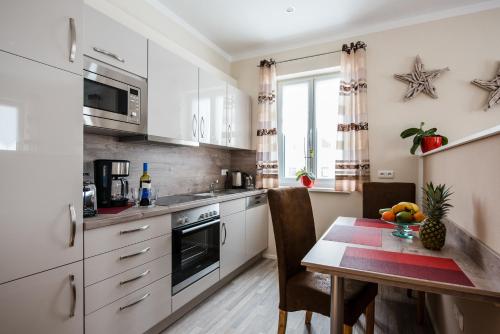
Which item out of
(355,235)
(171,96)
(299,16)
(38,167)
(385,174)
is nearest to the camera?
(38,167)

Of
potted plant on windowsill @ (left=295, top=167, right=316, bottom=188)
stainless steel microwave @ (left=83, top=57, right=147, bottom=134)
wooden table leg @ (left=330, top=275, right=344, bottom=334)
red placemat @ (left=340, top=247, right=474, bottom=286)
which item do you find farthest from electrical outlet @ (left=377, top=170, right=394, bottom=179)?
stainless steel microwave @ (left=83, top=57, right=147, bottom=134)

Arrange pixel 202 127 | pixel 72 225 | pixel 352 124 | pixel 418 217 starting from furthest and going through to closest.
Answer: pixel 352 124 < pixel 202 127 < pixel 418 217 < pixel 72 225

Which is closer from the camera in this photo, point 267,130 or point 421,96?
point 421,96

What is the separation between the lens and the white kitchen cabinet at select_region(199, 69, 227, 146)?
2.72 meters

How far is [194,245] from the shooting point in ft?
7.30

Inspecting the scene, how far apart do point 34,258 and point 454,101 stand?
3498 mm

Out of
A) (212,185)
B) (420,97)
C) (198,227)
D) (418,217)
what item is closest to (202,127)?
(212,185)

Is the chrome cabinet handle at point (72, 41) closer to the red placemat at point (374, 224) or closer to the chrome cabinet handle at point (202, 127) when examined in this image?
the chrome cabinet handle at point (202, 127)

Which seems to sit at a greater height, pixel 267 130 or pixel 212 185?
pixel 267 130

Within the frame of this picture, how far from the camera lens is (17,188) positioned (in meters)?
1.16

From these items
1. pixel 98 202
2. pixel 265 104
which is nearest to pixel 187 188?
pixel 98 202

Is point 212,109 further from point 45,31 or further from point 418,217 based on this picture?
point 418,217

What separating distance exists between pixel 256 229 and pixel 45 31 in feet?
8.66

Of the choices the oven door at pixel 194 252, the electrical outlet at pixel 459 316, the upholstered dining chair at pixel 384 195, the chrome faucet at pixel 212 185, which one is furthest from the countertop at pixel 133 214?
the electrical outlet at pixel 459 316
